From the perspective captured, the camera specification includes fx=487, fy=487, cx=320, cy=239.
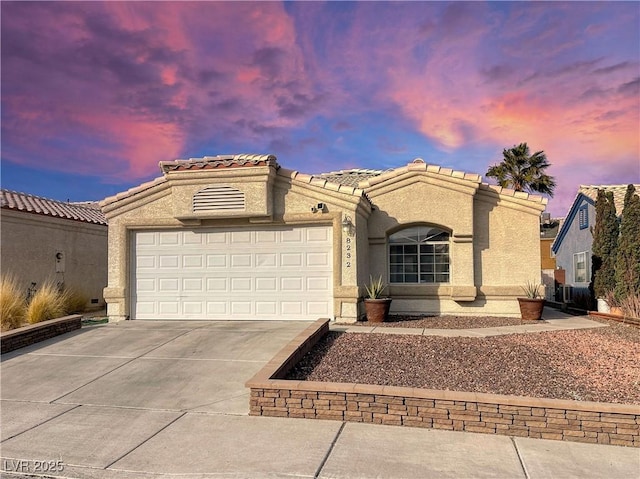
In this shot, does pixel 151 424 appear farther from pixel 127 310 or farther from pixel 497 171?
pixel 497 171

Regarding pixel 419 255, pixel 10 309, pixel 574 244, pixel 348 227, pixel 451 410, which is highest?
pixel 348 227

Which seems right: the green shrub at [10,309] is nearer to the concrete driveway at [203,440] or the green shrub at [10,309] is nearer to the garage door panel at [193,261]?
the concrete driveway at [203,440]

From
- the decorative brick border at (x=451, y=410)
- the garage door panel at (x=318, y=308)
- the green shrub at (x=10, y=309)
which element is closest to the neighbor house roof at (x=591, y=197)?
the garage door panel at (x=318, y=308)

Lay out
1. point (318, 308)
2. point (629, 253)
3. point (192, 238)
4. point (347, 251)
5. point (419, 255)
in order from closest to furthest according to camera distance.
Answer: point (347, 251) → point (318, 308) → point (192, 238) → point (419, 255) → point (629, 253)

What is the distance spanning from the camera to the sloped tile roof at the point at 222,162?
12.8 meters

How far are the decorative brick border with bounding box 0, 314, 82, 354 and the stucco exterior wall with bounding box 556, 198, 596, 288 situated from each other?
19.9 metres

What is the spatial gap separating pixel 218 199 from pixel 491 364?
315 inches

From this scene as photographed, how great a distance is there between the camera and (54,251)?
17219 millimetres

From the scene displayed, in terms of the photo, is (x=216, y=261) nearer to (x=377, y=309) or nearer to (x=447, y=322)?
(x=377, y=309)

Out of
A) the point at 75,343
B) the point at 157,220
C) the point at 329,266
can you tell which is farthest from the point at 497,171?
the point at 75,343

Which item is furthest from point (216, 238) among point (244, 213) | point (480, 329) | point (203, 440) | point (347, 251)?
point (203, 440)

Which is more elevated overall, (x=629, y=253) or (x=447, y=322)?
(x=629, y=253)

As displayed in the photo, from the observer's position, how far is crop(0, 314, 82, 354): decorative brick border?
9812mm

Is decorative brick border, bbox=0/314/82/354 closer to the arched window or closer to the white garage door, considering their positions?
the white garage door
